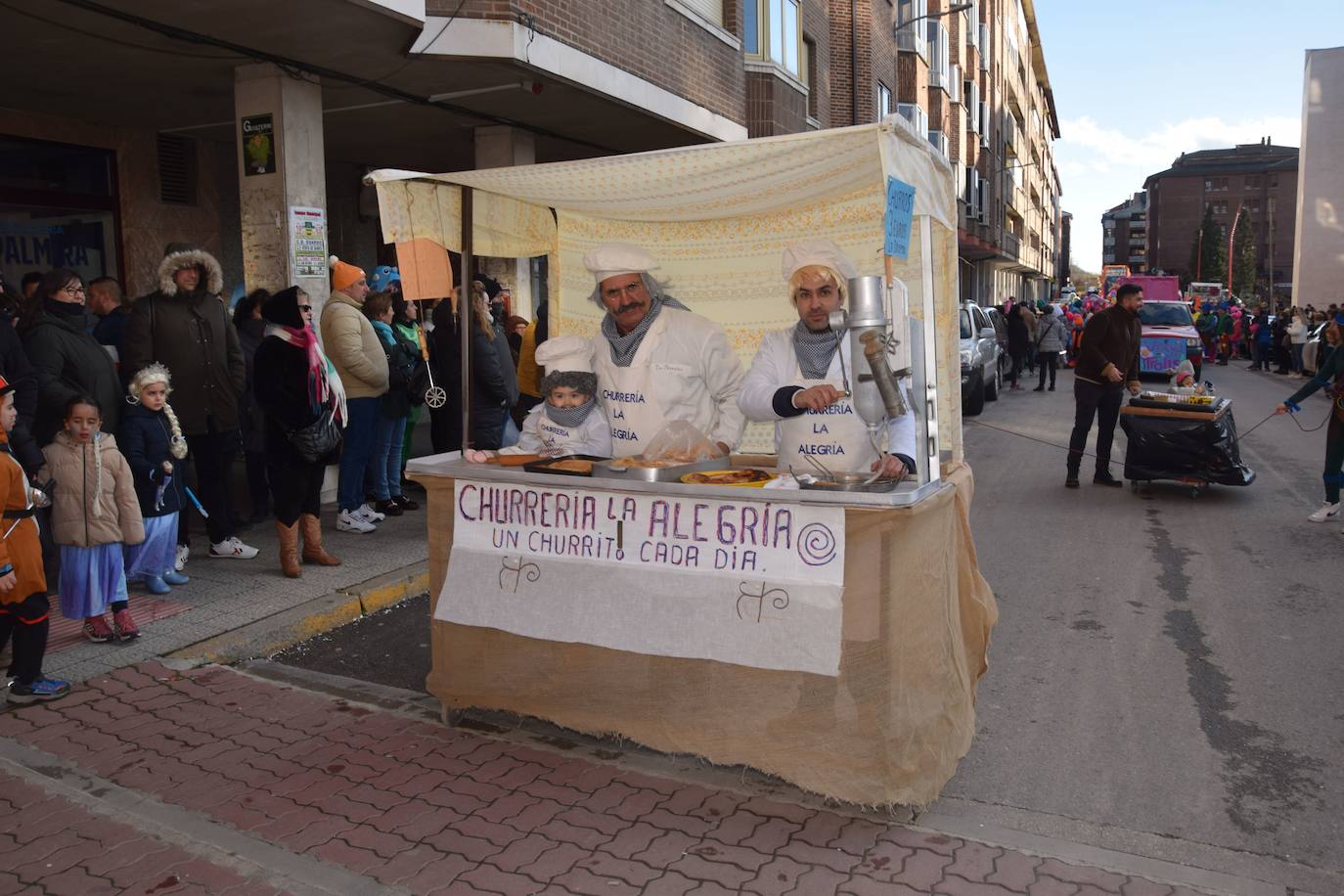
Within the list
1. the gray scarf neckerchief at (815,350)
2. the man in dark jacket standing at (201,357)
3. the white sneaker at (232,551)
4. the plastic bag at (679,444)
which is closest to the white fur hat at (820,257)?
the gray scarf neckerchief at (815,350)

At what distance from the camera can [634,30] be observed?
11406 millimetres

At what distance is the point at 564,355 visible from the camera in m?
4.99

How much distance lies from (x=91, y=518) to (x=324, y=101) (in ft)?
20.7

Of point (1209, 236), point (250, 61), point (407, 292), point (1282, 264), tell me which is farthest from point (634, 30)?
point (1282, 264)

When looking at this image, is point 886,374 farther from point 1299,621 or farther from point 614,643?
point 1299,621

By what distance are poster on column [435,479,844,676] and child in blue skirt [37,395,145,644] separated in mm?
2123

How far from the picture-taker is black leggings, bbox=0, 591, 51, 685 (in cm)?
479

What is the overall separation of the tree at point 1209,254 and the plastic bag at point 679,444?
13014 centimetres

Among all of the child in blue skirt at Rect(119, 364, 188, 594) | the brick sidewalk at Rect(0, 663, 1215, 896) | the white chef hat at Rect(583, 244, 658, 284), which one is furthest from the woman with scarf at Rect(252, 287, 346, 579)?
the white chef hat at Rect(583, 244, 658, 284)

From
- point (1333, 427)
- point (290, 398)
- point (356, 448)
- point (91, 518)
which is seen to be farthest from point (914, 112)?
point (91, 518)

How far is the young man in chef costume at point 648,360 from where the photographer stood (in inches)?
193

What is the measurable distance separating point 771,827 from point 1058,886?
0.96 metres

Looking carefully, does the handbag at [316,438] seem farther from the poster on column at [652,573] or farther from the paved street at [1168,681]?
the paved street at [1168,681]

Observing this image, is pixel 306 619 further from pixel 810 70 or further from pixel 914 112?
pixel 914 112
